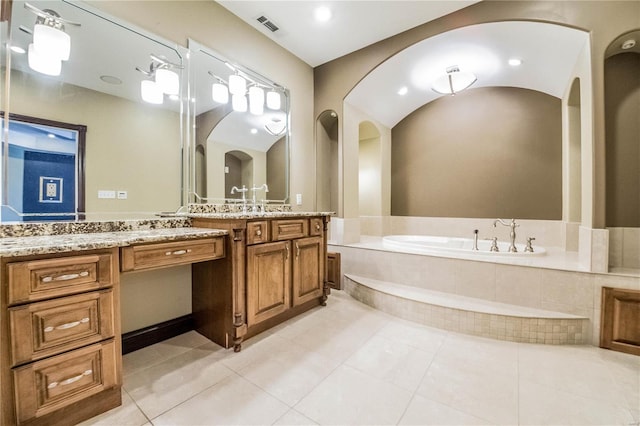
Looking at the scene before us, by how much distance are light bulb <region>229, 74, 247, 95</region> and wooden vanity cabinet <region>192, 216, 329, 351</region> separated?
1.29m

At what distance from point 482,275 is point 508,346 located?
589 mm

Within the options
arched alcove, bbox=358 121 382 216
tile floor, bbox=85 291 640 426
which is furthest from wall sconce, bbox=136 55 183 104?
arched alcove, bbox=358 121 382 216

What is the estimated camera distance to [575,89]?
8.85 feet

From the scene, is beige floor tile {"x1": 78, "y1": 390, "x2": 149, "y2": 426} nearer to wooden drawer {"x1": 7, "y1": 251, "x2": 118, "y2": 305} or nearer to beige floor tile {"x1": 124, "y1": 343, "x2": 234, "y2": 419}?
beige floor tile {"x1": 124, "y1": 343, "x2": 234, "y2": 419}

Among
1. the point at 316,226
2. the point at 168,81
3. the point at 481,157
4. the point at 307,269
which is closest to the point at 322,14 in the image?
the point at 168,81

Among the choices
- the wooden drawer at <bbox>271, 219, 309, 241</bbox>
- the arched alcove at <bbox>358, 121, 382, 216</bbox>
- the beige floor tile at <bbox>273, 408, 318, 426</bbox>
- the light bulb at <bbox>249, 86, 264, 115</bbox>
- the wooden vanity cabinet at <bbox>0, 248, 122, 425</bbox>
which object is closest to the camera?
the wooden vanity cabinet at <bbox>0, 248, 122, 425</bbox>

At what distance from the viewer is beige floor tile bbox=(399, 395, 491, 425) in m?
1.19

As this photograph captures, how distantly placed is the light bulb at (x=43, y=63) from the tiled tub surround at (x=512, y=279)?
287 cm

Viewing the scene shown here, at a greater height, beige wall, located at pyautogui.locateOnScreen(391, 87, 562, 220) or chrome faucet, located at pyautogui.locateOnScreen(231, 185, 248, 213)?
beige wall, located at pyautogui.locateOnScreen(391, 87, 562, 220)

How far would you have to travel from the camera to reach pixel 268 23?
8.48ft

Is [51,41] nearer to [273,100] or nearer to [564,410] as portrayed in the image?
[273,100]

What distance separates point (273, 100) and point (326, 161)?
3.82 ft

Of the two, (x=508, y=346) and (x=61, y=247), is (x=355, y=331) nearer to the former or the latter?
(x=508, y=346)

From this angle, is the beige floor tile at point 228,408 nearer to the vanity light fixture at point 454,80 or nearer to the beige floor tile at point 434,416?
the beige floor tile at point 434,416
